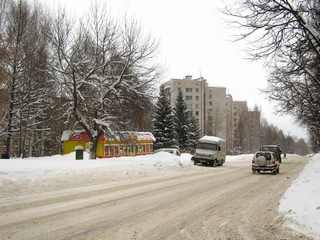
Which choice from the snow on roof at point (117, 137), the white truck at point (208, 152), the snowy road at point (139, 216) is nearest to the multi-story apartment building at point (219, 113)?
the snow on roof at point (117, 137)

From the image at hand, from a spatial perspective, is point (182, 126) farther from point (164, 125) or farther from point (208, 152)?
point (208, 152)

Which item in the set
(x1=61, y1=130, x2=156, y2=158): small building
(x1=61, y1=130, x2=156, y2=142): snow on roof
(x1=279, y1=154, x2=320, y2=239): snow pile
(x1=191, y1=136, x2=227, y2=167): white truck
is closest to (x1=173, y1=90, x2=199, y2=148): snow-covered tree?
(x1=61, y1=130, x2=156, y2=142): snow on roof

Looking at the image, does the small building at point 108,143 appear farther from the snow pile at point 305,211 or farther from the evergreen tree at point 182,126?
the evergreen tree at point 182,126

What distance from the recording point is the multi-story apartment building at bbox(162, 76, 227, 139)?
104 metres

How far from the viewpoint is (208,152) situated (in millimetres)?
35031

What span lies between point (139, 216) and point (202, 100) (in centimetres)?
10201

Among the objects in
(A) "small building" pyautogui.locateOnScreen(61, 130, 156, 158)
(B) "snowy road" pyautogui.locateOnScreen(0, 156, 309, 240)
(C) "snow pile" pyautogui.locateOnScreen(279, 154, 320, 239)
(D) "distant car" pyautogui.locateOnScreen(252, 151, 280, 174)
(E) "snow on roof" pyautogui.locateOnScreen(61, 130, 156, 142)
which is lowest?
(B) "snowy road" pyautogui.locateOnScreen(0, 156, 309, 240)

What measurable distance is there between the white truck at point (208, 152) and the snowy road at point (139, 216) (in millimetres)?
20549

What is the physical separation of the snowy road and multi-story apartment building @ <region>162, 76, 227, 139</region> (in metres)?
87.2

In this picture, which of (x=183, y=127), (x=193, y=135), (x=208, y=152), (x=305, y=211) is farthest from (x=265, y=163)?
(x=193, y=135)

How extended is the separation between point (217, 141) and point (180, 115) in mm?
25943

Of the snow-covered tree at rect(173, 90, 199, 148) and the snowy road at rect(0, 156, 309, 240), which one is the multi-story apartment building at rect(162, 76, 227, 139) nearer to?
the snow-covered tree at rect(173, 90, 199, 148)

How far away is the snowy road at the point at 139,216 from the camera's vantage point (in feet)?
24.0

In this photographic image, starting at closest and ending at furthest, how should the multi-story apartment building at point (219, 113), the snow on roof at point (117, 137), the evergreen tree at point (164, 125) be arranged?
the snow on roof at point (117, 137), the evergreen tree at point (164, 125), the multi-story apartment building at point (219, 113)
